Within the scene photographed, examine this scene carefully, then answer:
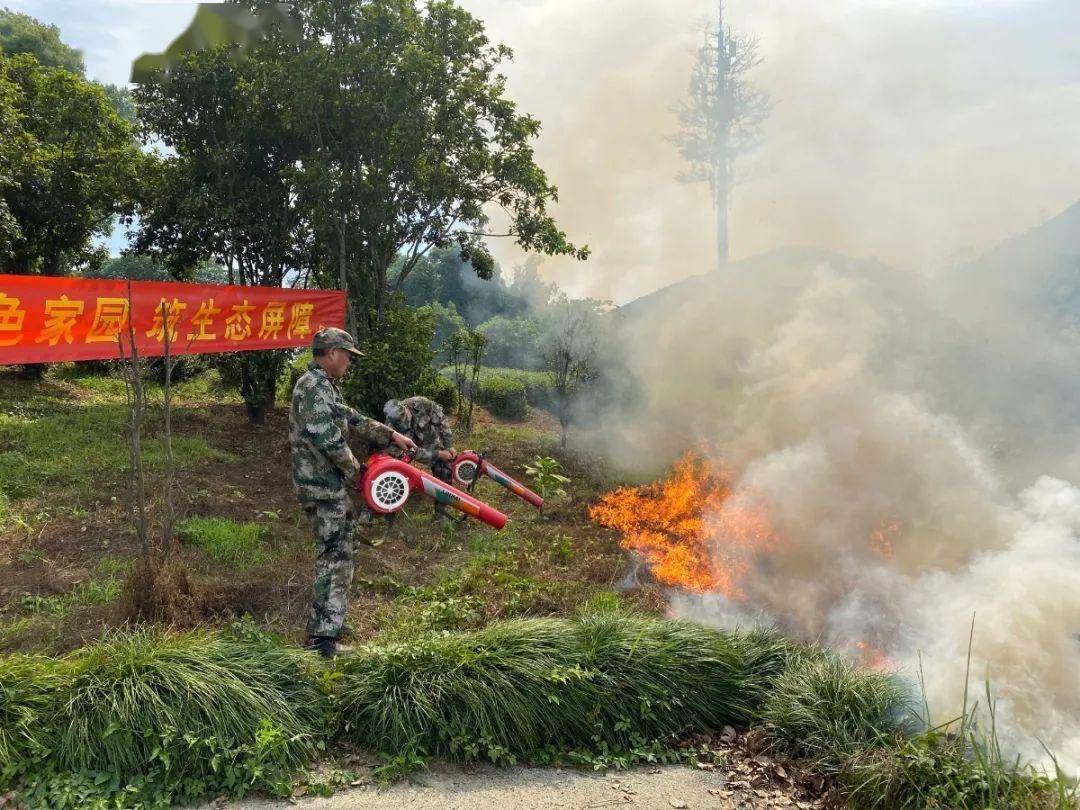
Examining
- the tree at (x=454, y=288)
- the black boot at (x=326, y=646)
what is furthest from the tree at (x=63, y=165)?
the tree at (x=454, y=288)

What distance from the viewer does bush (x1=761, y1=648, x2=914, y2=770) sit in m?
3.73

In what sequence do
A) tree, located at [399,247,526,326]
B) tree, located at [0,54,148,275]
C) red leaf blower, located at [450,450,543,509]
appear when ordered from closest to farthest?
red leaf blower, located at [450,450,543,509]
tree, located at [0,54,148,275]
tree, located at [399,247,526,326]

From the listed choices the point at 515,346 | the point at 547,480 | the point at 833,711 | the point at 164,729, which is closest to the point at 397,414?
the point at 547,480

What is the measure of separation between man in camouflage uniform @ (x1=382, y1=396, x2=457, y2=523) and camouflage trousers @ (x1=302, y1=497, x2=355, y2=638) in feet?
9.77

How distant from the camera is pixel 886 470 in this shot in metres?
8.52

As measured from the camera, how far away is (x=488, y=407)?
17406mm

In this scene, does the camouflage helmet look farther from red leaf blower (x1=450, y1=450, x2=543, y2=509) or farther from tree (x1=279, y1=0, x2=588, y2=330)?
tree (x1=279, y1=0, x2=588, y2=330)

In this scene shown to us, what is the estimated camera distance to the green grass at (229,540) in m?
6.43

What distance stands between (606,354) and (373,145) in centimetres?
700

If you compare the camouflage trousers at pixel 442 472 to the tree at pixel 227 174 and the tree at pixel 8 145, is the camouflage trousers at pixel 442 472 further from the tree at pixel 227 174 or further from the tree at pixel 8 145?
the tree at pixel 8 145

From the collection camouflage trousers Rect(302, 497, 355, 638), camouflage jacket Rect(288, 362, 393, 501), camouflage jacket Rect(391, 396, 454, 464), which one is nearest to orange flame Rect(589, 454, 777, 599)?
camouflage jacket Rect(391, 396, 454, 464)

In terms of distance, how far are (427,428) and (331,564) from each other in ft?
12.8

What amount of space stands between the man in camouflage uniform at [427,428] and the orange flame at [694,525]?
205cm

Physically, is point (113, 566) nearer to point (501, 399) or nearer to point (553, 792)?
point (553, 792)
